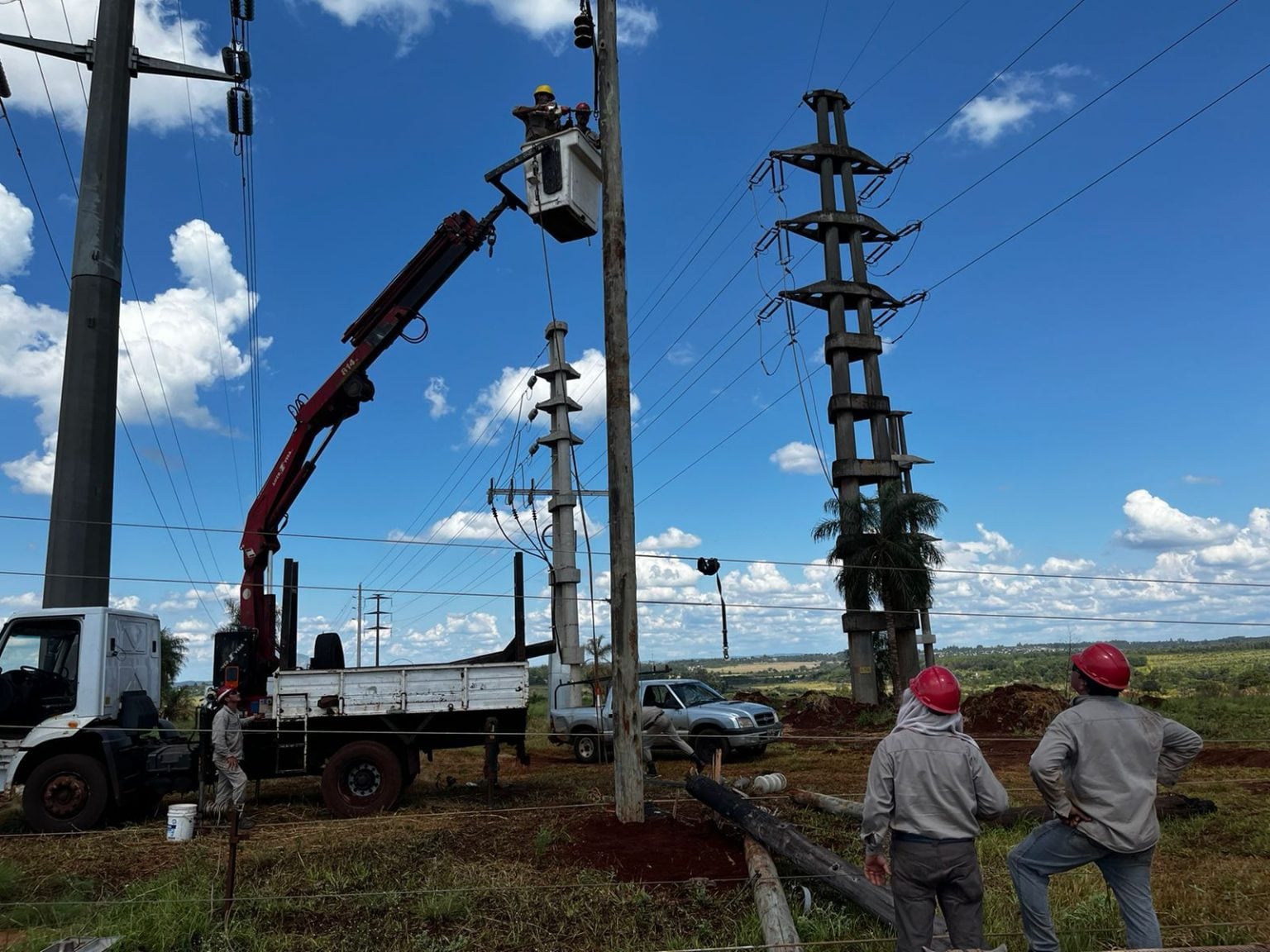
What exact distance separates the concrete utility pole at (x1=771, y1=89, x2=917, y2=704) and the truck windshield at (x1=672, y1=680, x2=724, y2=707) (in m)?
8.18

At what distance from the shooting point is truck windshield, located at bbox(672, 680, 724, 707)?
1833cm

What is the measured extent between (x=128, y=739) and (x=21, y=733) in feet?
3.70

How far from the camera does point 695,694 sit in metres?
18.7

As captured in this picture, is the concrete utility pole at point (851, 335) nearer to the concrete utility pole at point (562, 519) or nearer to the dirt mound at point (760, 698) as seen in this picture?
the dirt mound at point (760, 698)

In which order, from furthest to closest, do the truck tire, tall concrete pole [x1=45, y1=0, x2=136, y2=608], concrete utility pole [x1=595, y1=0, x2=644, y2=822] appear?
tall concrete pole [x1=45, y1=0, x2=136, y2=608] < the truck tire < concrete utility pole [x1=595, y1=0, x2=644, y2=822]

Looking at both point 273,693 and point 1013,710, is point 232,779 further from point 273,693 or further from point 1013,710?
point 1013,710

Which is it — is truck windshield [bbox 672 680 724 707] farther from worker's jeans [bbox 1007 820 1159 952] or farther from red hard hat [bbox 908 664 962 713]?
red hard hat [bbox 908 664 962 713]

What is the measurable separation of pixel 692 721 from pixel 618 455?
9.35 m

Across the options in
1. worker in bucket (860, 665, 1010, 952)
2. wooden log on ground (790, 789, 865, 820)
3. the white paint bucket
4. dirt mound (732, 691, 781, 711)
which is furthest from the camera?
dirt mound (732, 691, 781, 711)

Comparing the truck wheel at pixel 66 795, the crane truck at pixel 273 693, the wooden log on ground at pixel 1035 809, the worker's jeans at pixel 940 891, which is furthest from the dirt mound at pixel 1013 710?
the truck wheel at pixel 66 795

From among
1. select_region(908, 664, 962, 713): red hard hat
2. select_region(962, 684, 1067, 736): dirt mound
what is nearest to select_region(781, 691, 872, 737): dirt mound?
select_region(962, 684, 1067, 736): dirt mound

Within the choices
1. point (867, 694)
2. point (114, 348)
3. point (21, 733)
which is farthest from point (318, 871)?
point (867, 694)

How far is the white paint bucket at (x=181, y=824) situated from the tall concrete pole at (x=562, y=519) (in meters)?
10.9

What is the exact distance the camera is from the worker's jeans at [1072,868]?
4.47 metres
